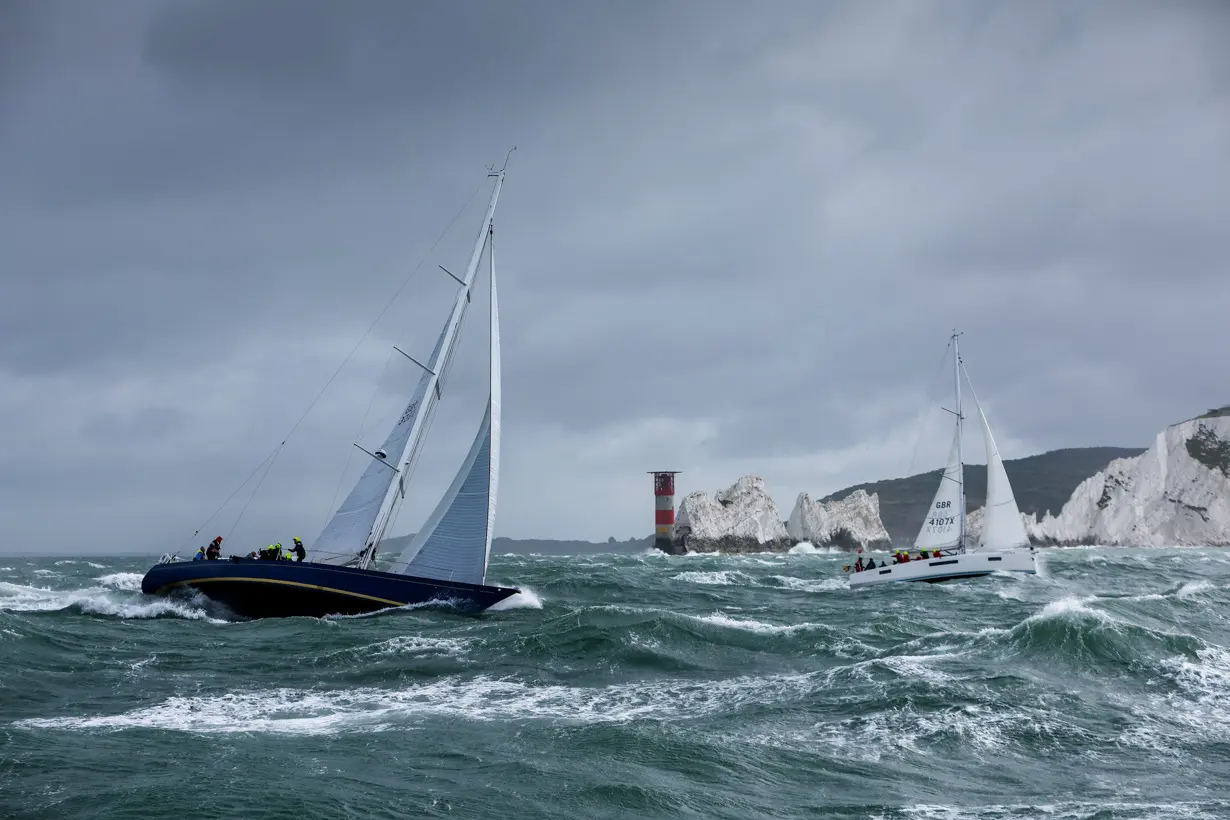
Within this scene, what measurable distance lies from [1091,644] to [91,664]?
22.0m

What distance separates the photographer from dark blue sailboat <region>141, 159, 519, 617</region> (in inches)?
1032

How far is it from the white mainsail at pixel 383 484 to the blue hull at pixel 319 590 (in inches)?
58.8

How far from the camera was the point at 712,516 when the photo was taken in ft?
474

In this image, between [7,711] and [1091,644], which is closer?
[7,711]

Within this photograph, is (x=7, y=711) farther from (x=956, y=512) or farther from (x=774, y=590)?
(x=956, y=512)

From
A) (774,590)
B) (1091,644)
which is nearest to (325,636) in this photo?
(1091,644)

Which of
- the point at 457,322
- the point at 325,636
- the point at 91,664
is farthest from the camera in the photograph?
the point at 457,322

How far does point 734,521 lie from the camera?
146 m

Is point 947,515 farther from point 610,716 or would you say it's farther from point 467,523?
point 610,716

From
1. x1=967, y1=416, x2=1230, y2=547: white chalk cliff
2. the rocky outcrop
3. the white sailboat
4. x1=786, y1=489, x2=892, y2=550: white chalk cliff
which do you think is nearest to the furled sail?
the white sailboat

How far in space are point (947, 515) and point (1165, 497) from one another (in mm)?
97302

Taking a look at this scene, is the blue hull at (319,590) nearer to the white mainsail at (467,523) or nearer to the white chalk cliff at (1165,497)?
the white mainsail at (467,523)

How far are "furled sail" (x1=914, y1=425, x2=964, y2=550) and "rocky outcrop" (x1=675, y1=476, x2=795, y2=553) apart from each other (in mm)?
90534

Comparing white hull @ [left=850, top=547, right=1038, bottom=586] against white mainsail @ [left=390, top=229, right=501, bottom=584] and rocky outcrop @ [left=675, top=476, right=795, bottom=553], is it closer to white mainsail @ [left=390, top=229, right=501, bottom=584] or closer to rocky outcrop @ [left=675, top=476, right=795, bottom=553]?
white mainsail @ [left=390, top=229, right=501, bottom=584]
